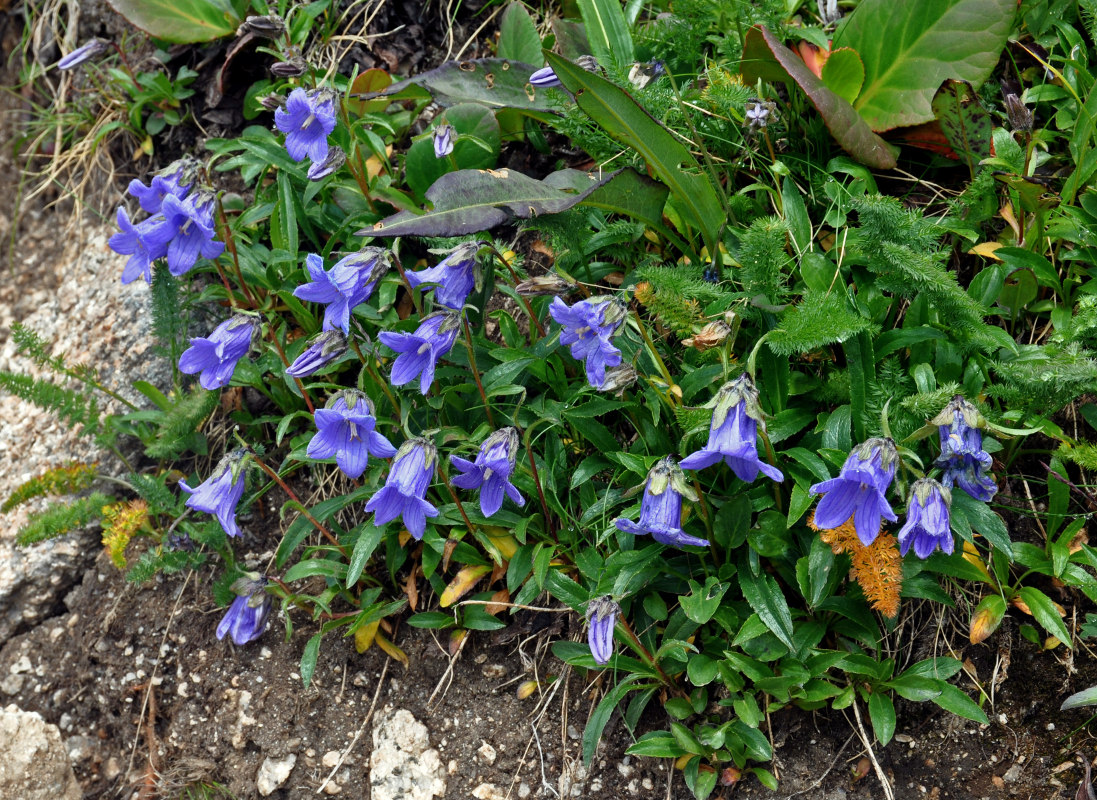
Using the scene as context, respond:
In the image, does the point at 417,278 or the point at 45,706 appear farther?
the point at 45,706

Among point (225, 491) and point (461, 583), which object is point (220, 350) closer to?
point (225, 491)

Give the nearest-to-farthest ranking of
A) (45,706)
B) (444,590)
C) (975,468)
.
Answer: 1. (975,468)
2. (444,590)
3. (45,706)

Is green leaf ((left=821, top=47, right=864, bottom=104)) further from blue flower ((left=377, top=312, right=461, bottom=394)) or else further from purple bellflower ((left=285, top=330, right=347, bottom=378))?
purple bellflower ((left=285, top=330, right=347, bottom=378))

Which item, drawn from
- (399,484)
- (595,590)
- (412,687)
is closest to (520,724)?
(412,687)

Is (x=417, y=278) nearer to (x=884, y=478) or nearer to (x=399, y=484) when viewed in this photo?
(x=399, y=484)

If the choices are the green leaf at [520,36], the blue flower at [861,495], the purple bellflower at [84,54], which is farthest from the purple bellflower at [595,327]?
the purple bellflower at [84,54]

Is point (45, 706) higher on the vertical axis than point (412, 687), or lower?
lower

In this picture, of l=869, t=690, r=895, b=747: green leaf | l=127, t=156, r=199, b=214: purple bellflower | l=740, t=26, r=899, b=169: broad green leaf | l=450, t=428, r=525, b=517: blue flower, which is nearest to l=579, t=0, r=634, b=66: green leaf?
l=740, t=26, r=899, b=169: broad green leaf

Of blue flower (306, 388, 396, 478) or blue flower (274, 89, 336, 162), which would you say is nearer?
blue flower (306, 388, 396, 478)
